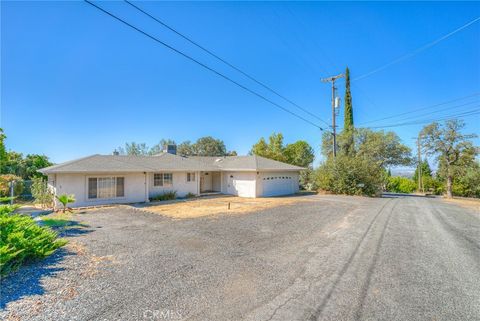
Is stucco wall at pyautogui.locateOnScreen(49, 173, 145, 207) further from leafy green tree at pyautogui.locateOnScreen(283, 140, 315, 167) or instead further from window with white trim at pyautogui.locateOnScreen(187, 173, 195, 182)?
leafy green tree at pyautogui.locateOnScreen(283, 140, 315, 167)

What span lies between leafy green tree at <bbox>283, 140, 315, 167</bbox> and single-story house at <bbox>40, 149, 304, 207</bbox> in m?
14.8

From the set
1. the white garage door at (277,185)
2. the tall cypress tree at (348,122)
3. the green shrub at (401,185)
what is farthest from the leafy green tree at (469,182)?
the white garage door at (277,185)

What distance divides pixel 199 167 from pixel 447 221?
15.9 meters

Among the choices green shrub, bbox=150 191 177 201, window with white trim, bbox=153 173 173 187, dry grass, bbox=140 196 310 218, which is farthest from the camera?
window with white trim, bbox=153 173 173 187

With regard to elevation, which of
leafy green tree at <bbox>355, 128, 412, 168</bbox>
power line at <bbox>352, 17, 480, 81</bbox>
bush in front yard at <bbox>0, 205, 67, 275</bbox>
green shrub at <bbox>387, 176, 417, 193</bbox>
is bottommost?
green shrub at <bbox>387, 176, 417, 193</bbox>

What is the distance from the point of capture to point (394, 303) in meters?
3.63

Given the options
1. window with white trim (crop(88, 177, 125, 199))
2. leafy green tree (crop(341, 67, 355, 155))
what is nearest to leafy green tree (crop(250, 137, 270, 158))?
leafy green tree (crop(341, 67, 355, 155))

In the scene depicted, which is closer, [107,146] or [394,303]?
[394,303]

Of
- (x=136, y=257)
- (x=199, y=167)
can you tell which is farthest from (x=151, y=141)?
(x=136, y=257)

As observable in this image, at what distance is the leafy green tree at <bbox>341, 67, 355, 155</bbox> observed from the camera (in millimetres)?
28453

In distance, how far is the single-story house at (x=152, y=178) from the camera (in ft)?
44.4

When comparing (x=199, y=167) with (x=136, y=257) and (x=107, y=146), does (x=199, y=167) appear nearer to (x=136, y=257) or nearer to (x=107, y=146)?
(x=136, y=257)

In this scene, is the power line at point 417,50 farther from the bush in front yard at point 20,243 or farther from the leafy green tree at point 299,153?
the leafy green tree at point 299,153

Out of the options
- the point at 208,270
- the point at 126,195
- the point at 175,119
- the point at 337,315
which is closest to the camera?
the point at 337,315
